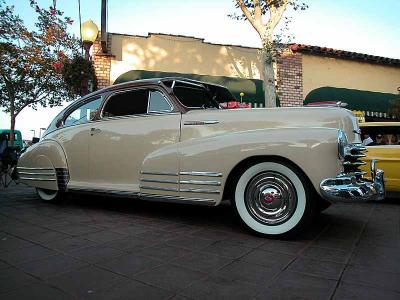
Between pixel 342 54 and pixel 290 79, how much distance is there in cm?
269

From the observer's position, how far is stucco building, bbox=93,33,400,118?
11680mm

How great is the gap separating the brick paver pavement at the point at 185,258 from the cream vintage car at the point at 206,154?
0.36 metres

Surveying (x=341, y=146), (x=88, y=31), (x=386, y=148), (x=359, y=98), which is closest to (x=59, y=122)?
(x=341, y=146)

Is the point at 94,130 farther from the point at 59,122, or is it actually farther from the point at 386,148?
the point at 386,148

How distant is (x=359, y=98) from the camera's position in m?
14.2

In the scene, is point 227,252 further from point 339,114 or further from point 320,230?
point 339,114

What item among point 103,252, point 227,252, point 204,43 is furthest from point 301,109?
point 204,43

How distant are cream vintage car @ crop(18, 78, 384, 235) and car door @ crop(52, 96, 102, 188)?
0.01 metres

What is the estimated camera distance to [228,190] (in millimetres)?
3773

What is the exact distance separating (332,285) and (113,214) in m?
2.97

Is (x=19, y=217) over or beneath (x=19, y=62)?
beneath

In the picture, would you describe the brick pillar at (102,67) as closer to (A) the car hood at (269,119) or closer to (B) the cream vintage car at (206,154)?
(B) the cream vintage car at (206,154)

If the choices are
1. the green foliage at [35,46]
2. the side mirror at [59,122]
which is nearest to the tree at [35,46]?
the green foliage at [35,46]

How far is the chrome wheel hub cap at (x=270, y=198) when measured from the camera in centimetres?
340
